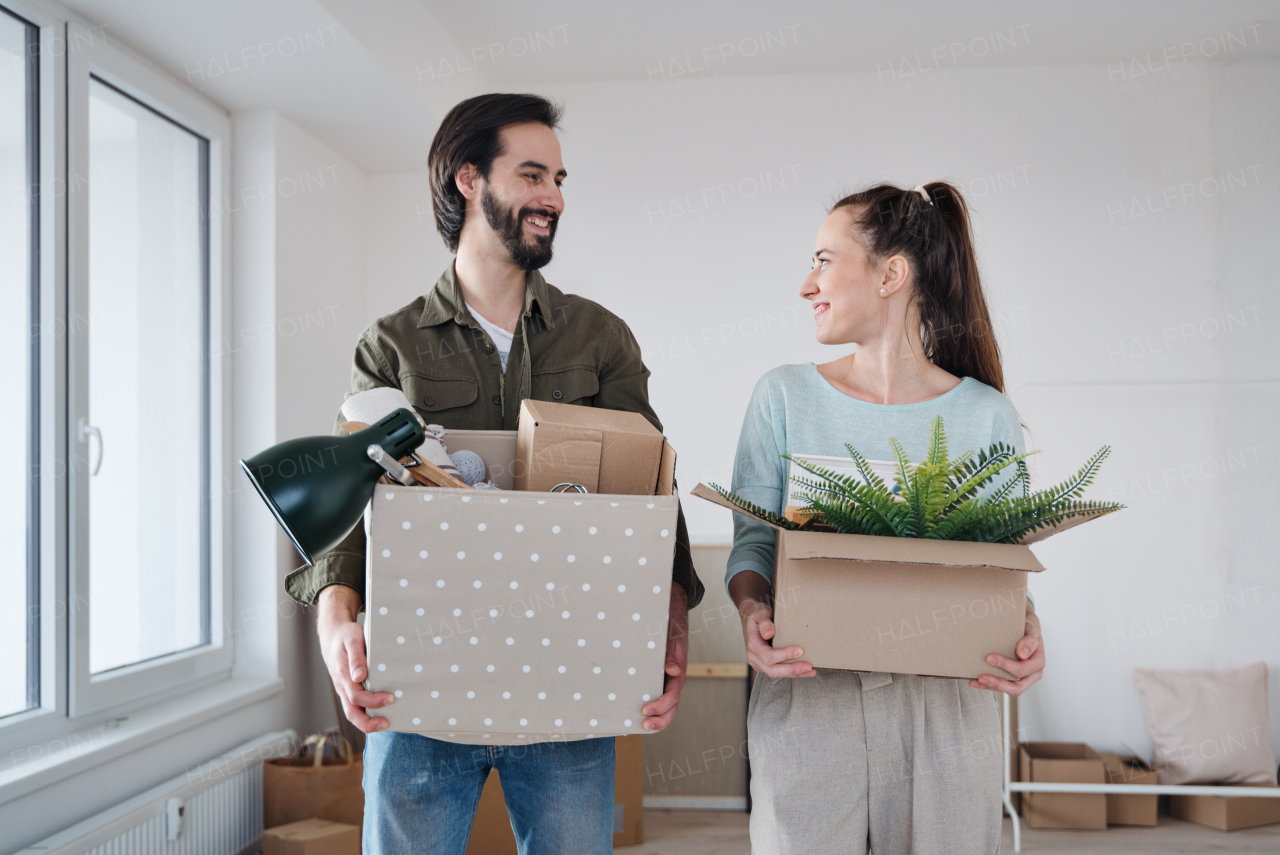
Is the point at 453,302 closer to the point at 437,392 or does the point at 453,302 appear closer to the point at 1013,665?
the point at 437,392

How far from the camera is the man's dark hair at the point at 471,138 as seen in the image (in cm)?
138

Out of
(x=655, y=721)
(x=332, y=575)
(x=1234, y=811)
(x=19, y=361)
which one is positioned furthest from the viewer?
(x=1234, y=811)

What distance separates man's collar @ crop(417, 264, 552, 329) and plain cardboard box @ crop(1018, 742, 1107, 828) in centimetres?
251

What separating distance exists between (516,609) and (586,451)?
0.66 feet

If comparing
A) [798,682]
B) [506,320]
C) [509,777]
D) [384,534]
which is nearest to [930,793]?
[798,682]

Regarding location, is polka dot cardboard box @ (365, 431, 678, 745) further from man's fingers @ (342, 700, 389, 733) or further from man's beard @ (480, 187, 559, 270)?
man's beard @ (480, 187, 559, 270)

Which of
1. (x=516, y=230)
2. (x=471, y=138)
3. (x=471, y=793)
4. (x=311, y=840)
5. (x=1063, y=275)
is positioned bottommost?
(x=311, y=840)

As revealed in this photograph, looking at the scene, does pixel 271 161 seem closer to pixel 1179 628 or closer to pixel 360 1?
pixel 360 1

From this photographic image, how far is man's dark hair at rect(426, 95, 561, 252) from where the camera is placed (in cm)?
138

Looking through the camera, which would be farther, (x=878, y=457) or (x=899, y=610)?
(x=878, y=457)

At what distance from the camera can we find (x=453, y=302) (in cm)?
134

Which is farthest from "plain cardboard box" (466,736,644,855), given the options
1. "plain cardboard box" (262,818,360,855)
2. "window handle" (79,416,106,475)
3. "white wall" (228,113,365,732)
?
"window handle" (79,416,106,475)

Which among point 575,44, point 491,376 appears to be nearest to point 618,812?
point 491,376

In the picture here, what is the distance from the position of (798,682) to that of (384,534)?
1.89 feet
